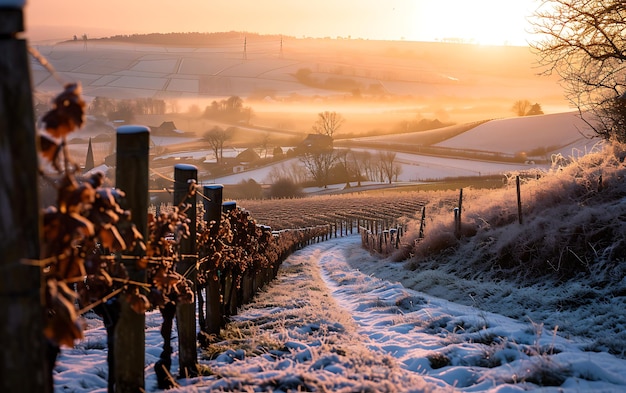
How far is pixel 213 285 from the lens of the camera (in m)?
8.37

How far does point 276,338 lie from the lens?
7508 millimetres

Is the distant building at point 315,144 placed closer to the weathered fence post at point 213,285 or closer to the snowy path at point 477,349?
the snowy path at point 477,349

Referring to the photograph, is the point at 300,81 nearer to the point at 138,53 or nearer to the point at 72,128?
the point at 138,53

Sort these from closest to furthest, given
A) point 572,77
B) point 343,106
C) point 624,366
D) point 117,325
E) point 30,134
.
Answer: point 30,134, point 117,325, point 624,366, point 572,77, point 343,106

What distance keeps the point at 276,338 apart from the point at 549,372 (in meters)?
3.22

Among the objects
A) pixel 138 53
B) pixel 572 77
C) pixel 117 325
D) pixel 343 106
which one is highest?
pixel 138 53

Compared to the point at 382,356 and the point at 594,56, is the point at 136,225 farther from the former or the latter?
the point at 594,56

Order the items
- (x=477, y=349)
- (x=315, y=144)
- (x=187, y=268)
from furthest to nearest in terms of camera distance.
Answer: (x=315, y=144), (x=477, y=349), (x=187, y=268)

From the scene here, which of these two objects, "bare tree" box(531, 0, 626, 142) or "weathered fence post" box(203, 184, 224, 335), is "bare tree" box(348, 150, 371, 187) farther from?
"weathered fence post" box(203, 184, 224, 335)

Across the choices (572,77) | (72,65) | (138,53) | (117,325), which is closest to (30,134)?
(117,325)

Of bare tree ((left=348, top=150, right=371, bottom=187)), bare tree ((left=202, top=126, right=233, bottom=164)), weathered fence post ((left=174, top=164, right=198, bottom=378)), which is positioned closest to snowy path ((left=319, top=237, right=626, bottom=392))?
weathered fence post ((left=174, top=164, right=198, bottom=378))

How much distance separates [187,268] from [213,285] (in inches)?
68.2

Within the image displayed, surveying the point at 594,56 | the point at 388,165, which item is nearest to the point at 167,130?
the point at 388,165

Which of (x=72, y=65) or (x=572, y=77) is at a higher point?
(x=72, y=65)
